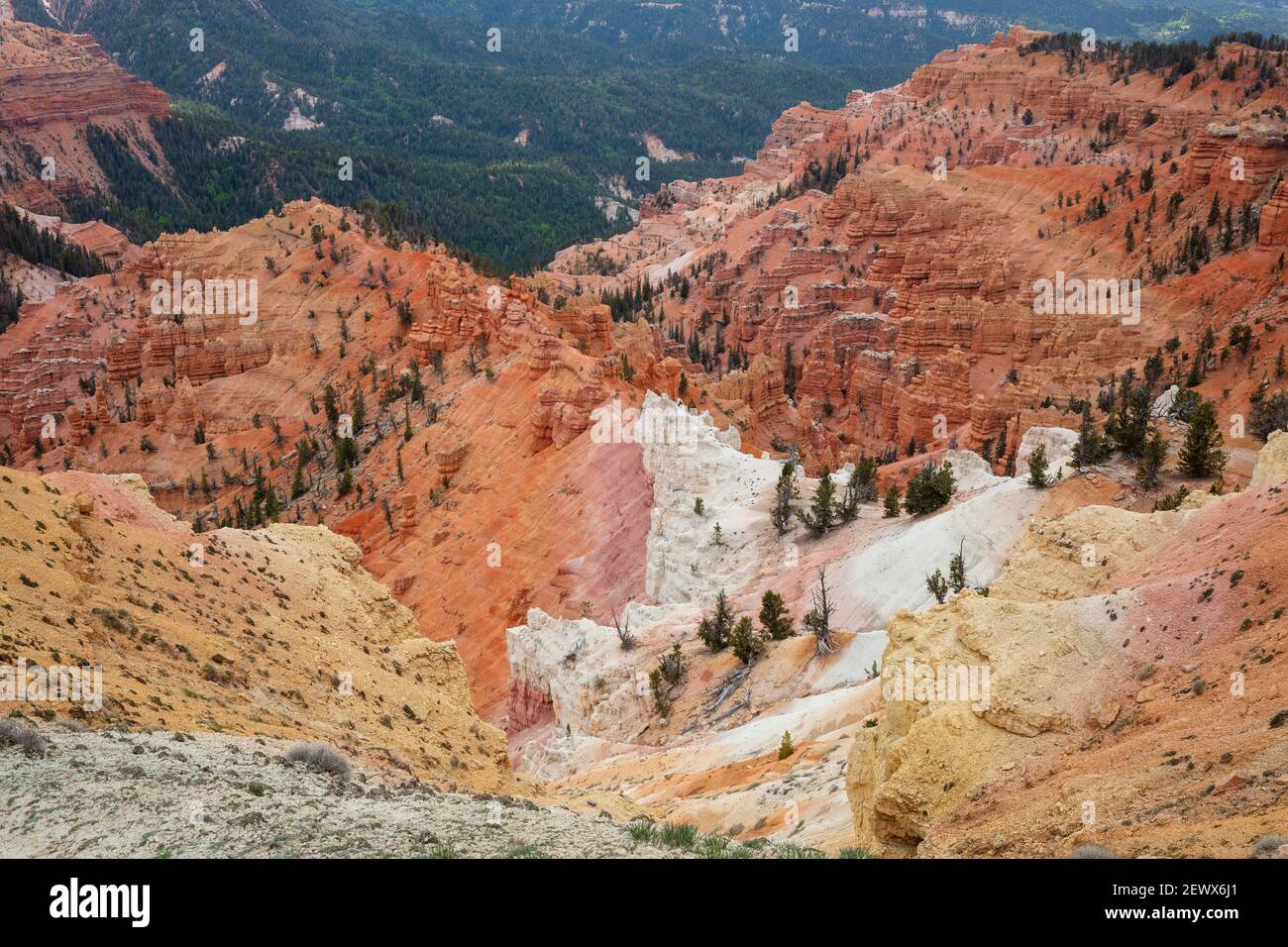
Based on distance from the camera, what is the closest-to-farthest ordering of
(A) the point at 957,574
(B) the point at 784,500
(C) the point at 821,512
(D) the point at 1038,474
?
(A) the point at 957,574, (D) the point at 1038,474, (C) the point at 821,512, (B) the point at 784,500

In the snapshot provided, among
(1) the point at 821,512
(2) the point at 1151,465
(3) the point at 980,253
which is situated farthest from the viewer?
(3) the point at 980,253

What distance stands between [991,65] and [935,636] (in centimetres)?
11621

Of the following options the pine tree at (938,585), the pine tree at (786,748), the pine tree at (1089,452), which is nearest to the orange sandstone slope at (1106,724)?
the pine tree at (786,748)

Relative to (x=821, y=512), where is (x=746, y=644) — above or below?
below

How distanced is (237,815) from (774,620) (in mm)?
20920

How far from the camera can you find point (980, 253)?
278 ft

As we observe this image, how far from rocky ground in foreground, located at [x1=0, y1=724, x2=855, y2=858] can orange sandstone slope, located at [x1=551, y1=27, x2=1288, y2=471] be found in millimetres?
46218

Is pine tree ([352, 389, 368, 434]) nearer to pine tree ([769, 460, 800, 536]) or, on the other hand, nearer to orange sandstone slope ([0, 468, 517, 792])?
pine tree ([769, 460, 800, 536])

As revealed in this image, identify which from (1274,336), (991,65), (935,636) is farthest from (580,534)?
(991,65)

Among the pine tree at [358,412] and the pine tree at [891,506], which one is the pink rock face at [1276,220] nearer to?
the pine tree at [891,506]

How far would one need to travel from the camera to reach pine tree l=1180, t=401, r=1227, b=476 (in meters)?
29.3

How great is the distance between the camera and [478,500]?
47062 mm

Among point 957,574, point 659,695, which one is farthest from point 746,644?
point 957,574

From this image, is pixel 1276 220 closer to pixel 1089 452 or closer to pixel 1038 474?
pixel 1089 452
